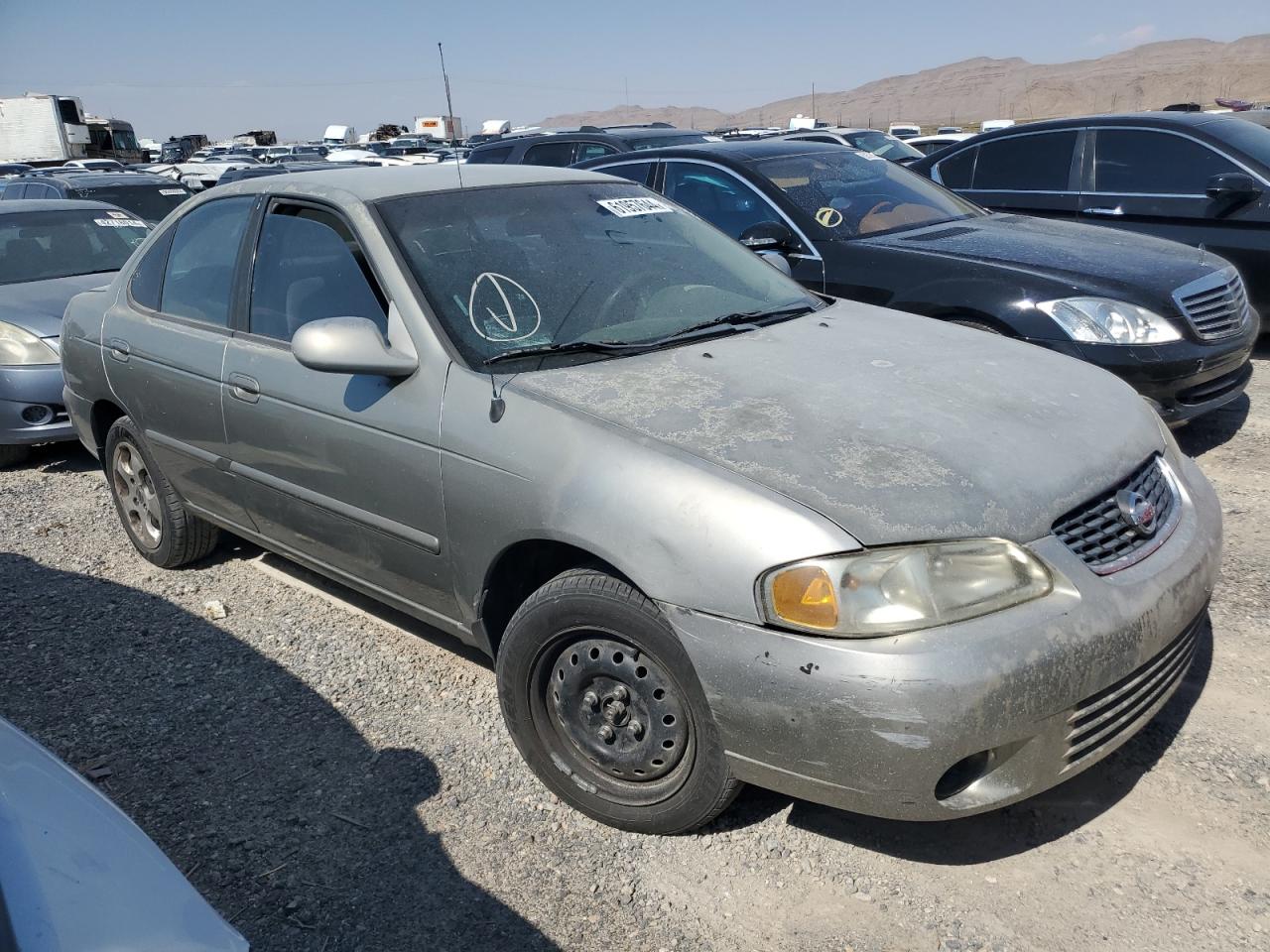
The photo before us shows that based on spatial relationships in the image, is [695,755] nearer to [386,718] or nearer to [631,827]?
[631,827]

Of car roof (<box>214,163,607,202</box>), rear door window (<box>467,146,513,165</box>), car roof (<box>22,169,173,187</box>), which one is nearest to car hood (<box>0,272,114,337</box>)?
car roof (<box>214,163,607,202</box>)

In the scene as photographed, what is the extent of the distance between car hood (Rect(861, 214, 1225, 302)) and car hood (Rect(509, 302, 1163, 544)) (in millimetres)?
1875

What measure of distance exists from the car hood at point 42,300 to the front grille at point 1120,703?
5945 mm

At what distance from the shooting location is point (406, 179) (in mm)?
3633

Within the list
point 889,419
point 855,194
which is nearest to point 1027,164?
point 855,194

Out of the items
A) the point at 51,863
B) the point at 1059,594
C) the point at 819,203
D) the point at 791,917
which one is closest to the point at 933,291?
the point at 819,203

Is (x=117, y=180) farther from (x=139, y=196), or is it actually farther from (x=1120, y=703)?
(x=1120, y=703)

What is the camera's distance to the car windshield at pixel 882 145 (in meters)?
19.0

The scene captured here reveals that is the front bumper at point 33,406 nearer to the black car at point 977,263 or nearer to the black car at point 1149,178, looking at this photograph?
the black car at point 977,263

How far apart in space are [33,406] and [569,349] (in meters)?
4.61

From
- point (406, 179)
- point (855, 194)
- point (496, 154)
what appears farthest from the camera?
point (496, 154)

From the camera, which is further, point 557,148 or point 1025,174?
point 557,148

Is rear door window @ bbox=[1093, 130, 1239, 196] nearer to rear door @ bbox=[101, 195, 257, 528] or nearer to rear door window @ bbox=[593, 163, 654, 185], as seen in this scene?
rear door window @ bbox=[593, 163, 654, 185]

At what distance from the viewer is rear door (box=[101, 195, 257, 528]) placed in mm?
3898
